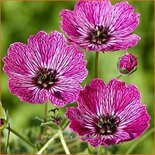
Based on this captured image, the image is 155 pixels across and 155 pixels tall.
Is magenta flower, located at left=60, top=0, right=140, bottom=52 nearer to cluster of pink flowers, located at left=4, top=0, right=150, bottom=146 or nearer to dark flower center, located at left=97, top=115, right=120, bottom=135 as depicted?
cluster of pink flowers, located at left=4, top=0, right=150, bottom=146

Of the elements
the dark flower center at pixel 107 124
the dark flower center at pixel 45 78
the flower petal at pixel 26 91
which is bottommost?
the dark flower center at pixel 107 124

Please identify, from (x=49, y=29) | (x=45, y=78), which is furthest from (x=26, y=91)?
(x=49, y=29)

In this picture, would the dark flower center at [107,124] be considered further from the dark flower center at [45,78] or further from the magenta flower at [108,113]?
the dark flower center at [45,78]

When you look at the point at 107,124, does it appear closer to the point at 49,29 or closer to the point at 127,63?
the point at 127,63

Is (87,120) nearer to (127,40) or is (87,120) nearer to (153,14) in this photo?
(127,40)

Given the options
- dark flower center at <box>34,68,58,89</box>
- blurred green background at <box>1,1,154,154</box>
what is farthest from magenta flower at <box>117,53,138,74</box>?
blurred green background at <box>1,1,154,154</box>

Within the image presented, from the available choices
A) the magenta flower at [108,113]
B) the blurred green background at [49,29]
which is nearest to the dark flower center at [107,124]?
the magenta flower at [108,113]

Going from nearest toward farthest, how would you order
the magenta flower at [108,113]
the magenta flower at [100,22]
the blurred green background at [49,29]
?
the magenta flower at [108,113] → the magenta flower at [100,22] → the blurred green background at [49,29]
